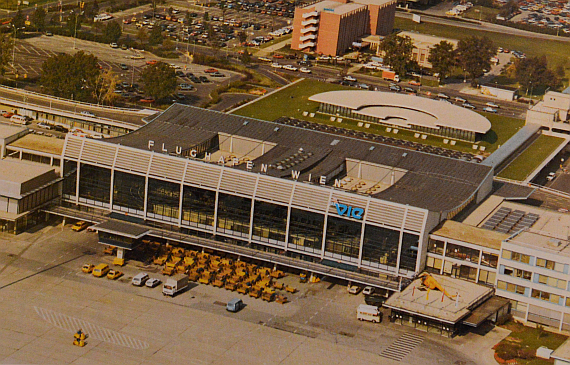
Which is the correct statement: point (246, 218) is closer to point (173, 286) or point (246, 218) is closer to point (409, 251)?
point (173, 286)

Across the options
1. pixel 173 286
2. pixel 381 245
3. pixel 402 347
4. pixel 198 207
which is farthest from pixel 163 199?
pixel 402 347

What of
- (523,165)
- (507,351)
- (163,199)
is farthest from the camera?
(523,165)

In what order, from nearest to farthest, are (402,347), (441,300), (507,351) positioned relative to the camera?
(507,351)
(402,347)
(441,300)

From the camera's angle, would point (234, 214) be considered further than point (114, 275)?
Yes

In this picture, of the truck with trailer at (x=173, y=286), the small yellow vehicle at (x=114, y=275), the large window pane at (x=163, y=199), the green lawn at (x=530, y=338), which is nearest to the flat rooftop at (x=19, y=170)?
the large window pane at (x=163, y=199)

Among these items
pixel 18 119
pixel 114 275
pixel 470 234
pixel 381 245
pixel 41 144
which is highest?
pixel 41 144

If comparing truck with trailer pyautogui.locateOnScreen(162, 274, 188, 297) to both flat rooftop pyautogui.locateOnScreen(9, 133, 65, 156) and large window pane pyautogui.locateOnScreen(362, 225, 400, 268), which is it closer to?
large window pane pyautogui.locateOnScreen(362, 225, 400, 268)

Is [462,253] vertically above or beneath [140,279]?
above
